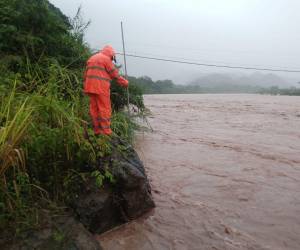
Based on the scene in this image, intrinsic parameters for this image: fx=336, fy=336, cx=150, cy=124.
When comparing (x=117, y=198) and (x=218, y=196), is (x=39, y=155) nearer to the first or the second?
(x=117, y=198)

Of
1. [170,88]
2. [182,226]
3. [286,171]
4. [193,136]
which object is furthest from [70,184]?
[170,88]

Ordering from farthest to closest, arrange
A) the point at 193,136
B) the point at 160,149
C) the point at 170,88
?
the point at 170,88, the point at 193,136, the point at 160,149

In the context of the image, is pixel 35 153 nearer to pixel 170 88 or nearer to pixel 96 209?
pixel 96 209

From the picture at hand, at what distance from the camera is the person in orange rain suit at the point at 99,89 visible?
4879mm

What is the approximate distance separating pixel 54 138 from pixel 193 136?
7.46 meters

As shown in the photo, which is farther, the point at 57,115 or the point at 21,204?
the point at 57,115

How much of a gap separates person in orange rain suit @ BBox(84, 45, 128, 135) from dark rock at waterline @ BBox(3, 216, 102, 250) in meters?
1.69

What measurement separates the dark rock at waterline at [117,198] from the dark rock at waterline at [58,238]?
0.43 meters

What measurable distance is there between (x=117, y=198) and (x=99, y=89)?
161 centimetres

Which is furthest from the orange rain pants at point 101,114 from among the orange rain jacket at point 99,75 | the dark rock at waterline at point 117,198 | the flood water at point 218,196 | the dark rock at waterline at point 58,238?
the dark rock at waterline at point 58,238

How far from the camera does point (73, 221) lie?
3461 millimetres

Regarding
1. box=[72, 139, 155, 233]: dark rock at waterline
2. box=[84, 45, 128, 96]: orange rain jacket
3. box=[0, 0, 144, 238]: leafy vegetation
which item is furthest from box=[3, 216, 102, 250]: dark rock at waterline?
box=[84, 45, 128, 96]: orange rain jacket

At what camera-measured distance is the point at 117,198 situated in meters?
4.24

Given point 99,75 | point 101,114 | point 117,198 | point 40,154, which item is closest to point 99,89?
point 99,75
